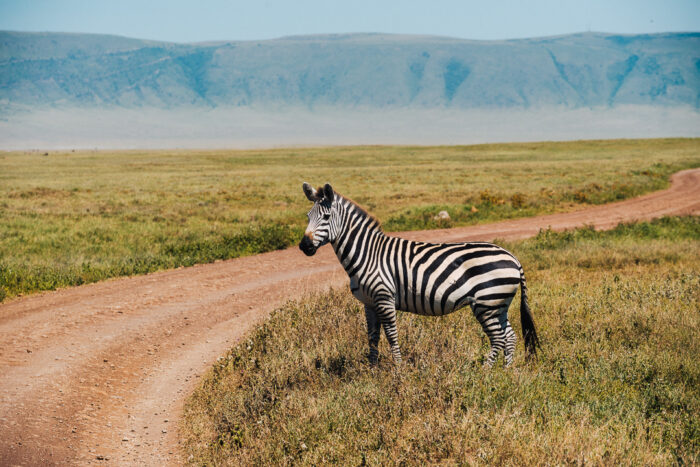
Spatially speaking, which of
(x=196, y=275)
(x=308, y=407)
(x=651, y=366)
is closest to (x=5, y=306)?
(x=196, y=275)

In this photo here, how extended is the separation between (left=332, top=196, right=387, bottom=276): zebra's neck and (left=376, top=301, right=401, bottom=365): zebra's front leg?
0.55 m

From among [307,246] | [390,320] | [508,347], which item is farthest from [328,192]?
[508,347]

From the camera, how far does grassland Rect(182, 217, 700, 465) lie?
5.72 m

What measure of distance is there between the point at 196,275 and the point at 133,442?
904 cm

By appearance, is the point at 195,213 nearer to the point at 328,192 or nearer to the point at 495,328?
the point at 328,192

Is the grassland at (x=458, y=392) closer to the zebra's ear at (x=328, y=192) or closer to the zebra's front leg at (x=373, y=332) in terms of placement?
the zebra's front leg at (x=373, y=332)

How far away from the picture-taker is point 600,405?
22.2 feet

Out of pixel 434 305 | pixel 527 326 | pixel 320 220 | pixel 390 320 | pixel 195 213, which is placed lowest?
pixel 195 213

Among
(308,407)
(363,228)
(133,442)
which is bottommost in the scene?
(133,442)

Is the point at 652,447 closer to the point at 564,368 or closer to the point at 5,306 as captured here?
the point at 564,368

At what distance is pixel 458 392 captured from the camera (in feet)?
21.6

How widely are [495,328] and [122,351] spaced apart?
20.5 feet

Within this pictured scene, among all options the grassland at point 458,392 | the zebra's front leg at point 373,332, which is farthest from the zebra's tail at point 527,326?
the zebra's front leg at point 373,332

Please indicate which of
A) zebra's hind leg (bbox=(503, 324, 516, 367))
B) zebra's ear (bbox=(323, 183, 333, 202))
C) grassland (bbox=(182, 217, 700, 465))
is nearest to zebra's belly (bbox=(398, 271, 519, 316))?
zebra's hind leg (bbox=(503, 324, 516, 367))
